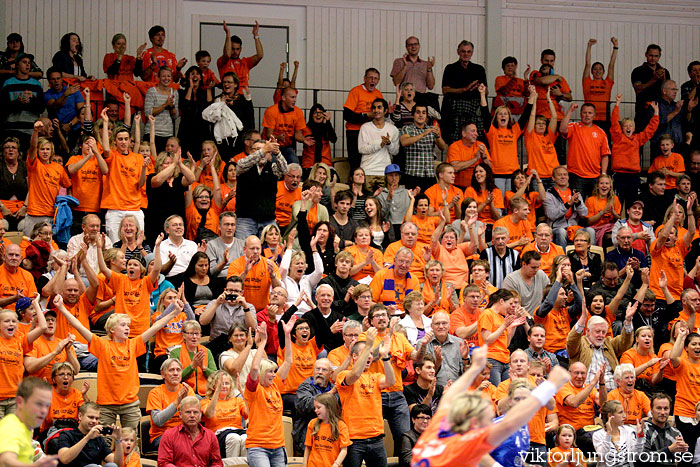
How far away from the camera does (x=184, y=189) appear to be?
510 inches

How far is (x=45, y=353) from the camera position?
9.81 metres

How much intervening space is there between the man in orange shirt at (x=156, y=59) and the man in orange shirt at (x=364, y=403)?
759cm

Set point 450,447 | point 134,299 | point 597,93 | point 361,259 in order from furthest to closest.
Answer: point 597,93 → point 361,259 → point 134,299 → point 450,447

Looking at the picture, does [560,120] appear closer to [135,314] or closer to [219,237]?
[219,237]

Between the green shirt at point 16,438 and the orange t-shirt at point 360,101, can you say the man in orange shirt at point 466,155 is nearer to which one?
the orange t-shirt at point 360,101

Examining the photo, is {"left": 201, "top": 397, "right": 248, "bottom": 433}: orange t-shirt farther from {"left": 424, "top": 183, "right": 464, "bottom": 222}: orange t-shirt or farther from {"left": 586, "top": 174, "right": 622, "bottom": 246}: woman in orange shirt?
{"left": 586, "top": 174, "right": 622, "bottom": 246}: woman in orange shirt

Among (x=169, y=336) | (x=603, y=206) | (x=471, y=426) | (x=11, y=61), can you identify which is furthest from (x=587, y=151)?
(x=471, y=426)

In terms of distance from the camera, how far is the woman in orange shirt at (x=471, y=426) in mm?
5961

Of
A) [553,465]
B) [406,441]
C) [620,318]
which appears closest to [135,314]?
[406,441]

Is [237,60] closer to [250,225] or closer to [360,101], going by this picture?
[360,101]

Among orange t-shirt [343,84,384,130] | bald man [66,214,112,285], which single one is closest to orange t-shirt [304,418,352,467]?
bald man [66,214,112,285]

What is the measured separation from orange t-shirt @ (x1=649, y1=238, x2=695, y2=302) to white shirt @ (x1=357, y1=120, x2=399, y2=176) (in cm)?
390

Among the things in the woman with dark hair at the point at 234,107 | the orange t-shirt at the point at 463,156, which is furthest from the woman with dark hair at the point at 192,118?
the orange t-shirt at the point at 463,156

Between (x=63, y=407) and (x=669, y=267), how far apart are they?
7992 mm
